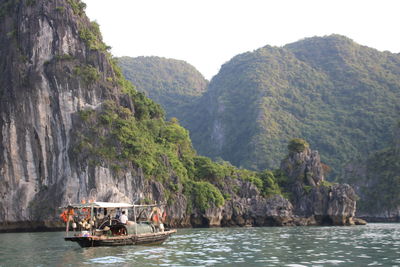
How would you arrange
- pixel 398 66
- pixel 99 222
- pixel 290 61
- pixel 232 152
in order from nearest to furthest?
pixel 99 222
pixel 232 152
pixel 398 66
pixel 290 61

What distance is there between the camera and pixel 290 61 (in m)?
163

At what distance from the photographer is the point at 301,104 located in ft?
459

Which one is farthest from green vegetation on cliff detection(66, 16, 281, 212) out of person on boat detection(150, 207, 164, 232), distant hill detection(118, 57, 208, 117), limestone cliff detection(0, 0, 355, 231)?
distant hill detection(118, 57, 208, 117)

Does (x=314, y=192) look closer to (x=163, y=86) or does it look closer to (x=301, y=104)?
(x=301, y=104)

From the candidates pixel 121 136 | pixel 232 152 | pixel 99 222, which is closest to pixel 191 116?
pixel 232 152

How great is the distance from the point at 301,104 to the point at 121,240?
115 meters

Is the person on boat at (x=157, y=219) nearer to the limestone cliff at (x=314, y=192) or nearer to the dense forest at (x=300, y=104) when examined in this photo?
the limestone cliff at (x=314, y=192)

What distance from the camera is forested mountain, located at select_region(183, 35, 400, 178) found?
123 metres

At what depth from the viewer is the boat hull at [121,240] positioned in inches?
1147

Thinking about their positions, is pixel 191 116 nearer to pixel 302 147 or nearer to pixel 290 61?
pixel 290 61

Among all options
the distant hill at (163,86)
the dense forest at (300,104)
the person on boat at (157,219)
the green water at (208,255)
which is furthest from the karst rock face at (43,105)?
the distant hill at (163,86)

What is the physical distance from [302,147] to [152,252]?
2203 inches

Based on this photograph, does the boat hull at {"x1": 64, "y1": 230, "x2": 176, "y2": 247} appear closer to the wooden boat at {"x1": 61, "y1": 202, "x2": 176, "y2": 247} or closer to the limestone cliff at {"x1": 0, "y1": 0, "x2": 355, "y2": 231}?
the wooden boat at {"x1": 61, "y1": 202, "x2": 176, "y2": 247}

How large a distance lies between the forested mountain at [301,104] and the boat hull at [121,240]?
280 ft
